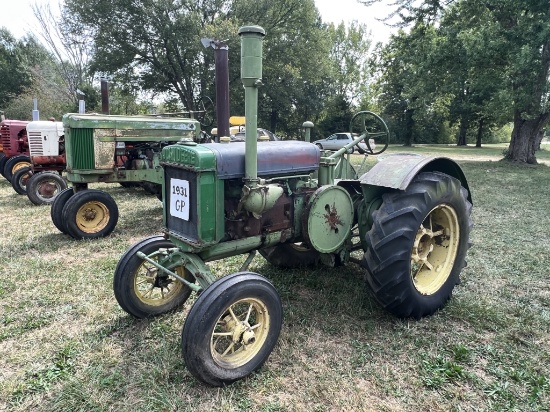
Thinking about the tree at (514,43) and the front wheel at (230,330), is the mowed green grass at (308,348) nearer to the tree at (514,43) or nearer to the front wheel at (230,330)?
the front wheel at (230,330)

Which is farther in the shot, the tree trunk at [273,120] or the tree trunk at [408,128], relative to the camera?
the tree trunk at [408,128]

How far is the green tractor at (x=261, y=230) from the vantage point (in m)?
2.12

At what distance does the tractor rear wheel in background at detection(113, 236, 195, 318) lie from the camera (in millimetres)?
2641

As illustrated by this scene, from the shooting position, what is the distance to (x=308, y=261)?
371cm

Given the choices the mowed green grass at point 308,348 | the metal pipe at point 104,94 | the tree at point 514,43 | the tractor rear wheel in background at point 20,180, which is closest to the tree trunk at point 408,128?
the tree at point 514,43

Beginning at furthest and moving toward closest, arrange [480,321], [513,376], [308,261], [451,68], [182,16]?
1. [182,16]
2. [451,68]
3. [308,261]
4. [480,321]
5. [513,376]

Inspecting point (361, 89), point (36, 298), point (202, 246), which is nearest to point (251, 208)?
point (202, 246)

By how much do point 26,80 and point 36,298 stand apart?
117 feet

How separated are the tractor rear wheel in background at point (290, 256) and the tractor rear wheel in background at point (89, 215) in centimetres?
248

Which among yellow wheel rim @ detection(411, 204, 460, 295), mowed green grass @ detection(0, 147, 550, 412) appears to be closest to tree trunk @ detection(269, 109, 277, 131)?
mowed green grass @ detection(0, 147, 550, 412)

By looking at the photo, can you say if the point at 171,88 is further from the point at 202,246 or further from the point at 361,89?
the point at 202,246

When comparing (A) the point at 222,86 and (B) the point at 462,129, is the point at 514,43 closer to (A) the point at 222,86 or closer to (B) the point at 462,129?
(A) the point at 222,86

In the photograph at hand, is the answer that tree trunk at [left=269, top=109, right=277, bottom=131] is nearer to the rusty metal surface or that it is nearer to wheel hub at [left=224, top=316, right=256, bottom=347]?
the rusty metal surface

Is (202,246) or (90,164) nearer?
(202,246)
